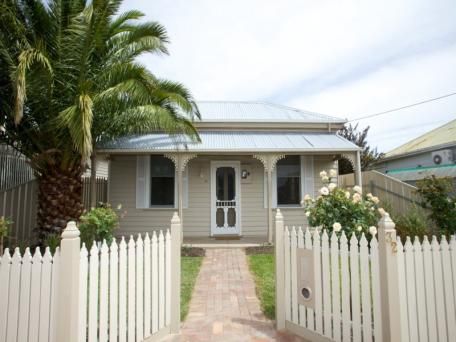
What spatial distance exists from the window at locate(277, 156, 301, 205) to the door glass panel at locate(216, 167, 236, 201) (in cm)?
165

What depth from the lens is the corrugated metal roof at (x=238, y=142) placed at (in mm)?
9578

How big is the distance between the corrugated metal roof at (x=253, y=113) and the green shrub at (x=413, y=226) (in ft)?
15.9

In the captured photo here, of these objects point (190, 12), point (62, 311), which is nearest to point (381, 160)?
point (190, 12)

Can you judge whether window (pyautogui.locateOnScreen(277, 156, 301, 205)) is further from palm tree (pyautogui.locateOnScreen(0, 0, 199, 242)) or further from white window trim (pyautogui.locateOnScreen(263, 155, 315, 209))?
palm tree (pyautogui.locateOnScreen(0, 0, 199, 242))

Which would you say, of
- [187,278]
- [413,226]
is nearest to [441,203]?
[413,226]

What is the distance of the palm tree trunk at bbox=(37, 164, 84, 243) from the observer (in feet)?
24.2

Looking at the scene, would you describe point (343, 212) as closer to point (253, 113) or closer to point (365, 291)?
point (365, 291)

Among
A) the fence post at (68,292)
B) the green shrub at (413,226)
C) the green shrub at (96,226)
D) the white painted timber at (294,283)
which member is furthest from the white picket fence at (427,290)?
the green shrub at (96,226)

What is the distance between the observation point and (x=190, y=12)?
25.2 feet

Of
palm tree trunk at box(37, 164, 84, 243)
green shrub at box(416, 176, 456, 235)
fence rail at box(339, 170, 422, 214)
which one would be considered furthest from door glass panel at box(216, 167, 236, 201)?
green shrub at box(416, 176, 456, 235)

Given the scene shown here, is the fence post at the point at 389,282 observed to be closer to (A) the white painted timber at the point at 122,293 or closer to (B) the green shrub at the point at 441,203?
(A) the white painted timber at the point at 122,293

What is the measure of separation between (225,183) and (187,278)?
5082 mm

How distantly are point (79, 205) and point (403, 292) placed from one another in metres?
7.37

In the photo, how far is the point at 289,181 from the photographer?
11.0 metres
